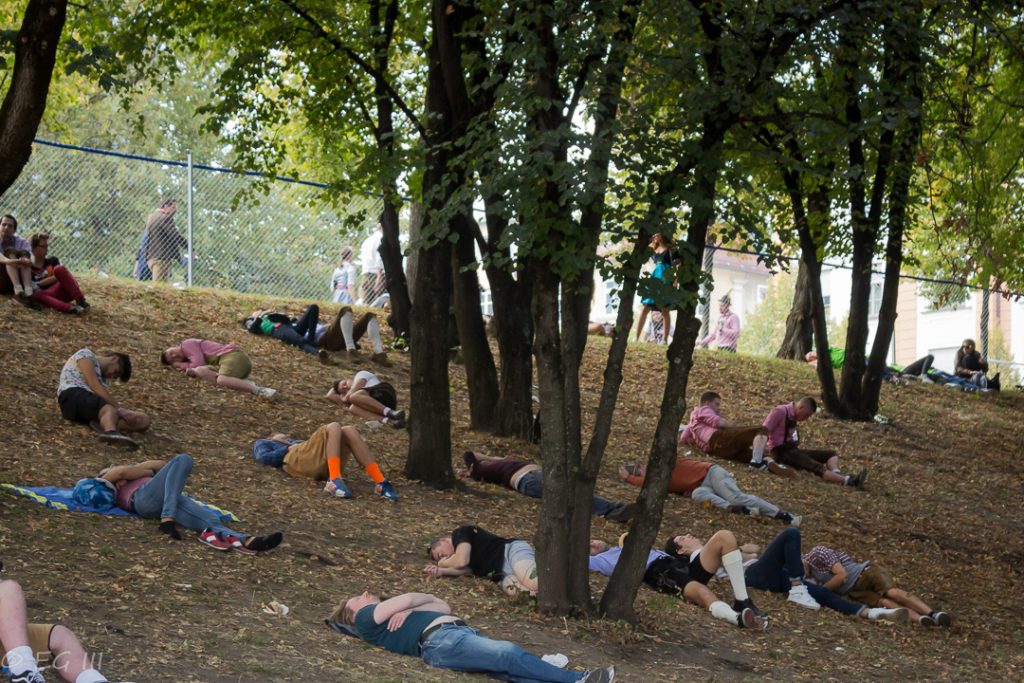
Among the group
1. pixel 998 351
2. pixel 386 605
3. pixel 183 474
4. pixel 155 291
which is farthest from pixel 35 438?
pixel 998 351

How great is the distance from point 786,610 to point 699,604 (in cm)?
87

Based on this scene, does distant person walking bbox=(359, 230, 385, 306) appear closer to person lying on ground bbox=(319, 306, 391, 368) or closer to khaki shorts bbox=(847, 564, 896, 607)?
person lying on ground bbox=(319, 306, 391, 368)

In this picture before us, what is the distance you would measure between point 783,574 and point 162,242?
37.7ft

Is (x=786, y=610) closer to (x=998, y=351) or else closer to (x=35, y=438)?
(x=35, y=438)

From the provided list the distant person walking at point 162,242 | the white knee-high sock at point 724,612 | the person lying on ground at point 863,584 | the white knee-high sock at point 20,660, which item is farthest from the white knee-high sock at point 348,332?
the white knee-high sock at point 20,660

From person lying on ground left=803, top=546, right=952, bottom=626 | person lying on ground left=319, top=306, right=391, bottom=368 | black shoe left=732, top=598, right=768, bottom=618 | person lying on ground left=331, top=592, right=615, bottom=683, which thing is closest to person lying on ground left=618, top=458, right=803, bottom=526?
person lying on ground left=803, top=546, right=952, bottom=626

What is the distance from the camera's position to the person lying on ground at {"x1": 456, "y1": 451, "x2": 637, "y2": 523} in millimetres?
11414

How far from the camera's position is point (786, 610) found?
9.65m

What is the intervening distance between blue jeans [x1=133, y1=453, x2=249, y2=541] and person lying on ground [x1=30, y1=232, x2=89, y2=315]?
7021 millimetres

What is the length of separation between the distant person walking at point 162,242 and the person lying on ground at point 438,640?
1202cm

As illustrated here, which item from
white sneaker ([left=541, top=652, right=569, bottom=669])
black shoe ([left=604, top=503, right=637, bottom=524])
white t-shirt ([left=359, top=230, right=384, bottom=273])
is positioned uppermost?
white t-shirt ([left=359, top=230, right=384, bottom=273])

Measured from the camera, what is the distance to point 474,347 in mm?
13320

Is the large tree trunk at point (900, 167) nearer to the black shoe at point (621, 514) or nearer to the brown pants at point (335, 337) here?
the black shoe at point (621, 514)

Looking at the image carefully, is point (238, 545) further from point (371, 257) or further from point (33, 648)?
point (371, 257)
